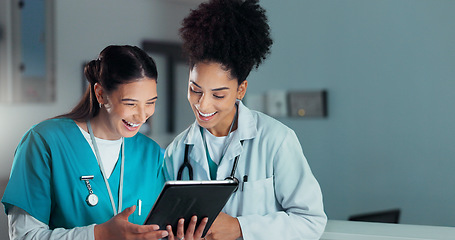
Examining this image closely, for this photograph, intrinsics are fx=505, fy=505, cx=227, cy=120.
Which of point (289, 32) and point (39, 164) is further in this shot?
point (289, 32)

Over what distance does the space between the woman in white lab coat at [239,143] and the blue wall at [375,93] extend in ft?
5.24

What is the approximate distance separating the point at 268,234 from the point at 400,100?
67.3 inches

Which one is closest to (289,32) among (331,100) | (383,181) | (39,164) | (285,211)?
(331,100)

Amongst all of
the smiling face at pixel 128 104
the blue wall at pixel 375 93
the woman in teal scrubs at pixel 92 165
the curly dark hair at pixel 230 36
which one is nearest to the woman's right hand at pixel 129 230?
the woman in teal scrubs at pixel 92 165

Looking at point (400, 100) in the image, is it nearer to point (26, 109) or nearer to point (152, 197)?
point (152, 197)

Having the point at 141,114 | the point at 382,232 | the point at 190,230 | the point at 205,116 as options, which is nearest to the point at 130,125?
the point at 141,114

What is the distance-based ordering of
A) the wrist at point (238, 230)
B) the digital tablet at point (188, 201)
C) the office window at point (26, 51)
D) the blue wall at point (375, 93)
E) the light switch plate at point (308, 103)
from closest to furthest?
the digital tablet at point (188, 201) → the wrist at point (238, 230) → the blue wall at point (375, 93) → the light switch plate at point (308, 103) → the office window at point (26, 51)

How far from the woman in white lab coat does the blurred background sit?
1599mm

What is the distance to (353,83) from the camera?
285 centimetres

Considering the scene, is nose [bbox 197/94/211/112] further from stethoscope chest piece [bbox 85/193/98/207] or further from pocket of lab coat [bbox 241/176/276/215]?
stethoscope chest piece [bbox 85/193/98/207]

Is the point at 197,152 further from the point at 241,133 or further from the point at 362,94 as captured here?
the point at 362,94

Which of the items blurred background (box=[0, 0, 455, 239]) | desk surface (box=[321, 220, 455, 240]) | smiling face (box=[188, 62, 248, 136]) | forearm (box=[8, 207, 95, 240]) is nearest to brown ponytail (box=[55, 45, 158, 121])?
smiling face (box=[188, 62, 248, 136])

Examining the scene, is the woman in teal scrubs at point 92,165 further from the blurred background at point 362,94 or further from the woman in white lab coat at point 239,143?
the blurred background at point 362,94

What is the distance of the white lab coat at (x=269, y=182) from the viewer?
49.8 inches
